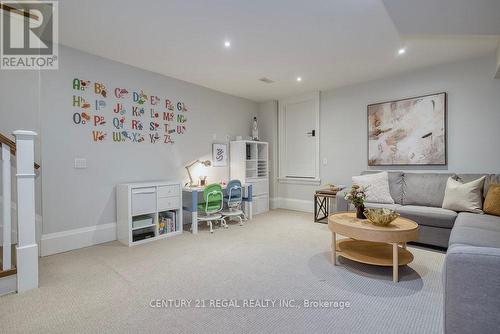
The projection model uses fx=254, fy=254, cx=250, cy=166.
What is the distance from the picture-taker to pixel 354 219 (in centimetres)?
270

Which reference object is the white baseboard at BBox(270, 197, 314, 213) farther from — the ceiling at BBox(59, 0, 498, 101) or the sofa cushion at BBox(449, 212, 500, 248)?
the sofa cushion at BBox(449, 212, 500, 248)

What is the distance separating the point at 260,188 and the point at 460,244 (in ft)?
11.8

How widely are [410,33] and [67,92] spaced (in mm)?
4021

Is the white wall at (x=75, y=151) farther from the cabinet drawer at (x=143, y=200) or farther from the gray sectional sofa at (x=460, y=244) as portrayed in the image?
the gray sectional sofa at (x=460, y=244)

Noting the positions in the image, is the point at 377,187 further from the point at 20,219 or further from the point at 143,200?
the point at 20,219

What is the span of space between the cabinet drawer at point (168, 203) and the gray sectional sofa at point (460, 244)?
246 centimetres

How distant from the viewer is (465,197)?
9.90ft

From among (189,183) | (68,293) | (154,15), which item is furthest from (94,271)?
(154,15)

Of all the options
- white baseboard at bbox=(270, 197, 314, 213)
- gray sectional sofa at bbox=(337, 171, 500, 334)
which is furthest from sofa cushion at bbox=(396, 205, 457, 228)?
white baseboard at bbox=(270, 197, 314, 213)

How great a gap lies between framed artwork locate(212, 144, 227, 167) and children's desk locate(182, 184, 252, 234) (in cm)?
63

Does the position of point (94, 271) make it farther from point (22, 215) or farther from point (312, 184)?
point (312, 184)

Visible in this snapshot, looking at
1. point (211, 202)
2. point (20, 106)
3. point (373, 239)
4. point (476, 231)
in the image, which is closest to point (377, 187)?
point (476, 231)

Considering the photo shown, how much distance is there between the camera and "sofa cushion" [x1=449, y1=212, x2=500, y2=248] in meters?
1.98

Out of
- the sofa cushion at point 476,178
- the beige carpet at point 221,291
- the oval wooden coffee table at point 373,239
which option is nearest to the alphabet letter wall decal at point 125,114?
the beige carpet at point 221,291
